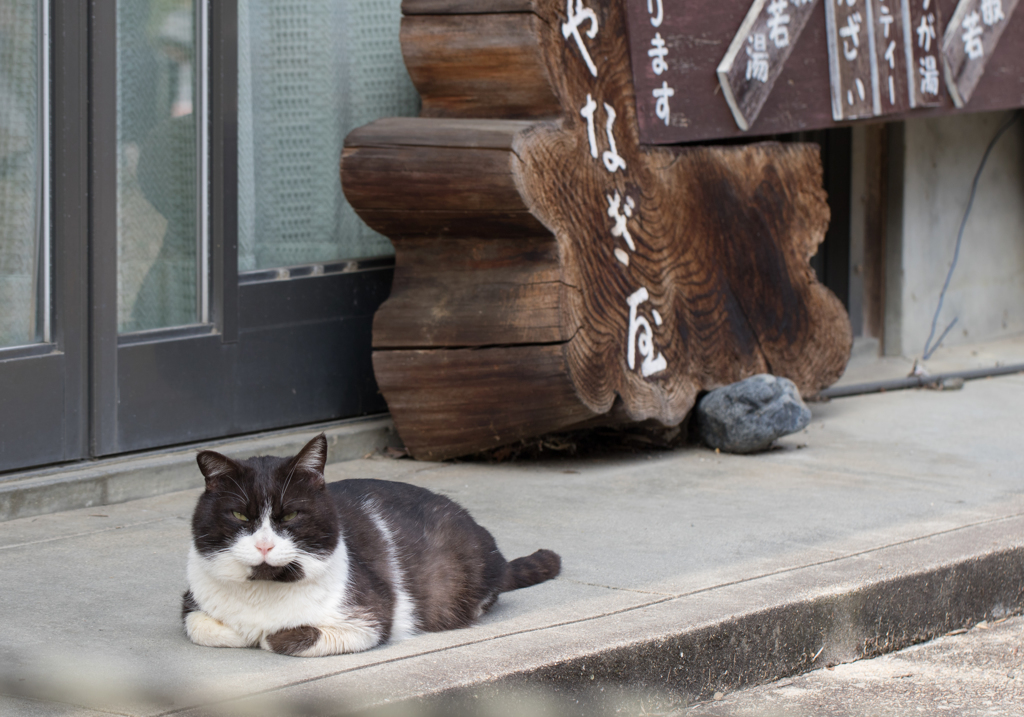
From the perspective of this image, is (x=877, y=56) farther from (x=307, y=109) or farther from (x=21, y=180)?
(x=21, y=180)

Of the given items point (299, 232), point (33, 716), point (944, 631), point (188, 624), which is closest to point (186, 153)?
point (299, 232)

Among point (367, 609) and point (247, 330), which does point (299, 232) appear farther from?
point (367, 609)

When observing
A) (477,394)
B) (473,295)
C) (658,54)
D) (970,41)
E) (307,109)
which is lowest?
(477,394)

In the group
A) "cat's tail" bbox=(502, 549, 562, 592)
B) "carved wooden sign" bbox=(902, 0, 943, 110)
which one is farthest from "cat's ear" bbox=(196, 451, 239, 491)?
"carved wooden sign" bbox=(902, 0, 943, 110)

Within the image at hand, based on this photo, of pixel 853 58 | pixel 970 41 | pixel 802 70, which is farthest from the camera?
pixel 970 41

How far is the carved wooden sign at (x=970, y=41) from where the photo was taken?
6715 mm

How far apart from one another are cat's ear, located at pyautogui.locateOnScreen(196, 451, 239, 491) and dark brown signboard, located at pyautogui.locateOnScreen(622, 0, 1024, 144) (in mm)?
2970

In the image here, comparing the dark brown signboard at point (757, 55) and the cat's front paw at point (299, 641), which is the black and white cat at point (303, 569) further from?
the dark brown signboard at point (757, 55)

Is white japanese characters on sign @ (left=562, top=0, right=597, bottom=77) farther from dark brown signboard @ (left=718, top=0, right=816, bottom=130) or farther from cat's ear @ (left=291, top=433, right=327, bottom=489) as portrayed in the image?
cat's ear @ (left=291, top=433, right=327, bottom=489)

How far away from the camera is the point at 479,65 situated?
15.9 feet

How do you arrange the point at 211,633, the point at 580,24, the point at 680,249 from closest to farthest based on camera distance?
the point at 211,633
the point at 580,24
the point at 680,249

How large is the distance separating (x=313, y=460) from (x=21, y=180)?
2043 millimetres

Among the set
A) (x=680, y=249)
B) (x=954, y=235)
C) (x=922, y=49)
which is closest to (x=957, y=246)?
(x=954, y=235)

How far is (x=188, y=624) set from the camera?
2.87m
